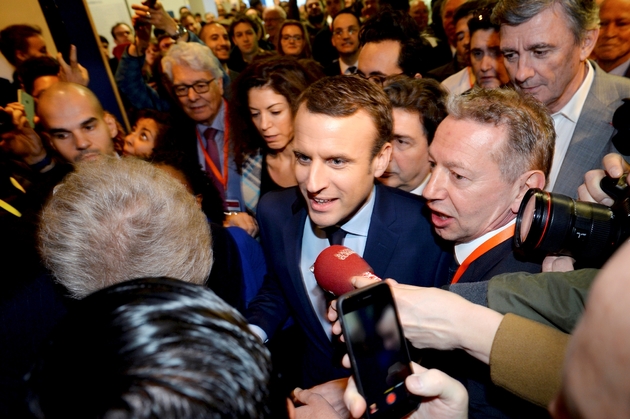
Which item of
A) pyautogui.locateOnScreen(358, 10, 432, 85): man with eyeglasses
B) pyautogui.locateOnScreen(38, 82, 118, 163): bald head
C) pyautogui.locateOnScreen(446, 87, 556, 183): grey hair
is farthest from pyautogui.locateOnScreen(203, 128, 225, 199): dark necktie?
pyautogui.locateOnScreen(446, 87, 556, 183): grey hair

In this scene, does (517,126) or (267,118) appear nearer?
(517,126)

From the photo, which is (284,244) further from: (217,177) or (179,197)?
(217,177)

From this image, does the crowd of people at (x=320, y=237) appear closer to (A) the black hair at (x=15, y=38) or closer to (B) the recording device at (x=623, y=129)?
(B) the recording device at (x=623, y=129)

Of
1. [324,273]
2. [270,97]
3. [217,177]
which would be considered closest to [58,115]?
[217,177]

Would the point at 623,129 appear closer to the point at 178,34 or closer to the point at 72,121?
the point at 72,121

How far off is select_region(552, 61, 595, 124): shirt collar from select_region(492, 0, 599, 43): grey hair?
0.73 ft

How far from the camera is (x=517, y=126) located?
1451 millimetres

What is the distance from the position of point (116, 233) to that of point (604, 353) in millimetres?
1058

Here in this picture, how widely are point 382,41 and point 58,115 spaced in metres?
2.36

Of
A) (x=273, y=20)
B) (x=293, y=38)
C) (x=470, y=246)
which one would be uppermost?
(x=273, y=20)

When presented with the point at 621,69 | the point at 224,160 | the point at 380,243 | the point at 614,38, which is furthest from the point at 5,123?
the point at 621,69

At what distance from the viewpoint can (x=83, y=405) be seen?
1.76 feet

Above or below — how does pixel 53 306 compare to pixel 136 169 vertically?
below

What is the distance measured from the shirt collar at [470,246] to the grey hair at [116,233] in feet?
3.47
